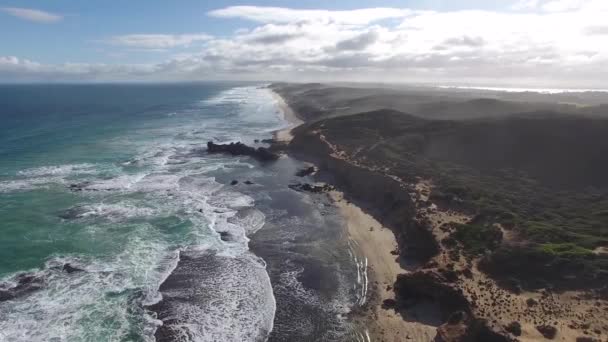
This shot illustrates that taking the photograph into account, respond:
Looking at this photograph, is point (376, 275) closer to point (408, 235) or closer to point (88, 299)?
point (408, 235)

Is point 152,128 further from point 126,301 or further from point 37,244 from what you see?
point 126,301

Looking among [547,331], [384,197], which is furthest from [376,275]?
[384,197]

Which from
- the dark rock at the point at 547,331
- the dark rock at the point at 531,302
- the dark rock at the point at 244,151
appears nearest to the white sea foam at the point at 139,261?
the dark rock at the point at 244,151

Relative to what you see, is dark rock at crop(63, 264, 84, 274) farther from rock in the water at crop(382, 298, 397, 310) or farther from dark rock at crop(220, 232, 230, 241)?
rock in the water at crop(382, 298, 397, 310)

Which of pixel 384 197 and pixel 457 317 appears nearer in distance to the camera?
pixel 457 317

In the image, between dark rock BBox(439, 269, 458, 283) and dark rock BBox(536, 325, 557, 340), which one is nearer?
dark rock BBox(536, 325, 557, 340)

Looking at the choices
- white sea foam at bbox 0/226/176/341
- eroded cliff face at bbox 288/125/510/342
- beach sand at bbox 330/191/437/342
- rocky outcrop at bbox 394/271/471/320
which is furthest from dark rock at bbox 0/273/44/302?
rocky outcrop at bbox 394/271/471/320
